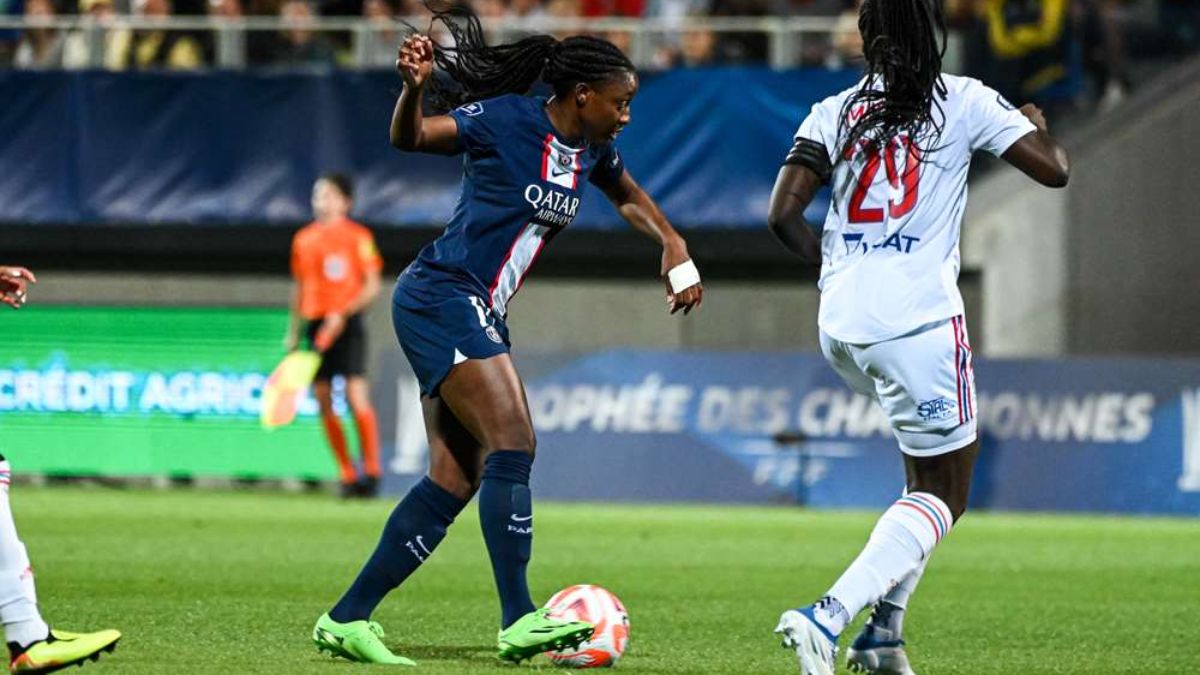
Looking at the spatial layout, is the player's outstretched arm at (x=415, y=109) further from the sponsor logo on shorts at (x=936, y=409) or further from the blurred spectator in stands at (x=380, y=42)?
the blurred spectator in stands at (x=380, y=42)

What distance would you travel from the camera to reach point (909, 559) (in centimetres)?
652

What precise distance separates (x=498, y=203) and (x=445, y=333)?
482mm

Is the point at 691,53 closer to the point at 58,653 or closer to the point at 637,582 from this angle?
the point at 637,582

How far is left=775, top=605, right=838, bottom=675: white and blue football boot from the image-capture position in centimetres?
619

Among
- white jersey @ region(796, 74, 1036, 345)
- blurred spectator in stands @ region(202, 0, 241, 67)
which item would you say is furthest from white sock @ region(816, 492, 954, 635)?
blurred spectator in stands @ region(202, 0, 241, 67)

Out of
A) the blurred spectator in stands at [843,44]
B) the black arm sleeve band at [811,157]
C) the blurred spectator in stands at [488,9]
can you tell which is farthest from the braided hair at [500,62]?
the blurred spectator in stands at [488,9]

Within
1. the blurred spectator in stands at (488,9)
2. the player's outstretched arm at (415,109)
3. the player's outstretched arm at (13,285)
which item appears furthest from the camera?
the blurred spectator in stands at (488,9)

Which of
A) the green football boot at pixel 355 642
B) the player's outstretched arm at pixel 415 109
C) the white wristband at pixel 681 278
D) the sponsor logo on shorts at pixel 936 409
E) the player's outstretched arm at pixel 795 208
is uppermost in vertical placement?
the player's outstretched arm at pixel 415 109

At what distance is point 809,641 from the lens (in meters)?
6.20

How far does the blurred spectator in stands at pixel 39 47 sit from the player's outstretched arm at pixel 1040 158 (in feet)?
50.4

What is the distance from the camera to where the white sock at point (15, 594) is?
6188 millimetres

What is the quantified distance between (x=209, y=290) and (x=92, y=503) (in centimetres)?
502

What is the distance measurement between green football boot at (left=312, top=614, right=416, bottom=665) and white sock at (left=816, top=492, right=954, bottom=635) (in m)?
1.55

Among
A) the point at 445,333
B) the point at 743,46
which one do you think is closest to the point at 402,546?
the point at 445,333
